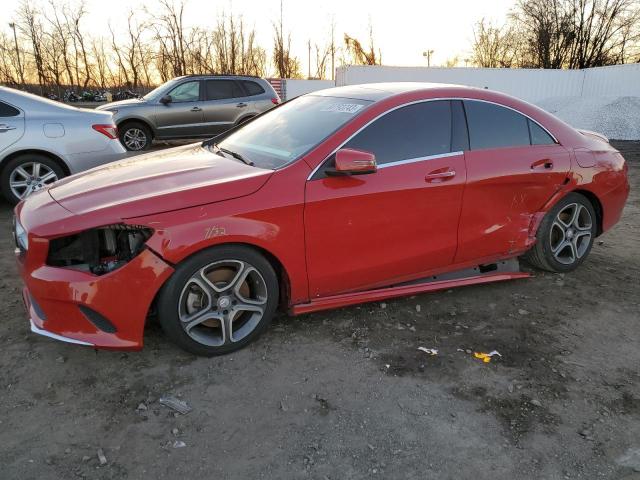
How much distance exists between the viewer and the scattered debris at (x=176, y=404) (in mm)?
2695

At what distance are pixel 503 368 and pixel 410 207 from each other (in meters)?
1.19

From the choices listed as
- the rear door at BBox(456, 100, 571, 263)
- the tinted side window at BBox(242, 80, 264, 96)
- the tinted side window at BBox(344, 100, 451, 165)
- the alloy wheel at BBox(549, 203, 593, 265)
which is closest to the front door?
the tinted side window at BBox(344, 100, 451, 165)

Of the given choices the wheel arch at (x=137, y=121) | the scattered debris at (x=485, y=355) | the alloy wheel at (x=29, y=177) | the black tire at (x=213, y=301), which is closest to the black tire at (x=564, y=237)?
the scattered debris at (x=485, y=355)

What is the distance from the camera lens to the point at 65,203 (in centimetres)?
305

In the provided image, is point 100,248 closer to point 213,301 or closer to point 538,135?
point 213,301

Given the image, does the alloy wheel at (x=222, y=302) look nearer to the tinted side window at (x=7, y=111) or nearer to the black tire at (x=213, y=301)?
the black tire at (x=213, y=301)

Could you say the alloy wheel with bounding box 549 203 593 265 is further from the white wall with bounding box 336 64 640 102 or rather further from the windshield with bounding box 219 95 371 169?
the white wall with bounding box 336 64 640 102

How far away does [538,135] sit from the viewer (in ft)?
13.8

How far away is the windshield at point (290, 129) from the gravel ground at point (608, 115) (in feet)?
55.8

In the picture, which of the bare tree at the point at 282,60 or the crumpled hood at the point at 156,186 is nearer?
the crumpled hood at the point at 156,186

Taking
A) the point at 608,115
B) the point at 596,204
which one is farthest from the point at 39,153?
the point at 608,115

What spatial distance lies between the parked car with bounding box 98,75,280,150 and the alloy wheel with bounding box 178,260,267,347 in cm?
877

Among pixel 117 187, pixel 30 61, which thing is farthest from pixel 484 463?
pixel 30 61

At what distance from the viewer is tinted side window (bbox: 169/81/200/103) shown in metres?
11.6
